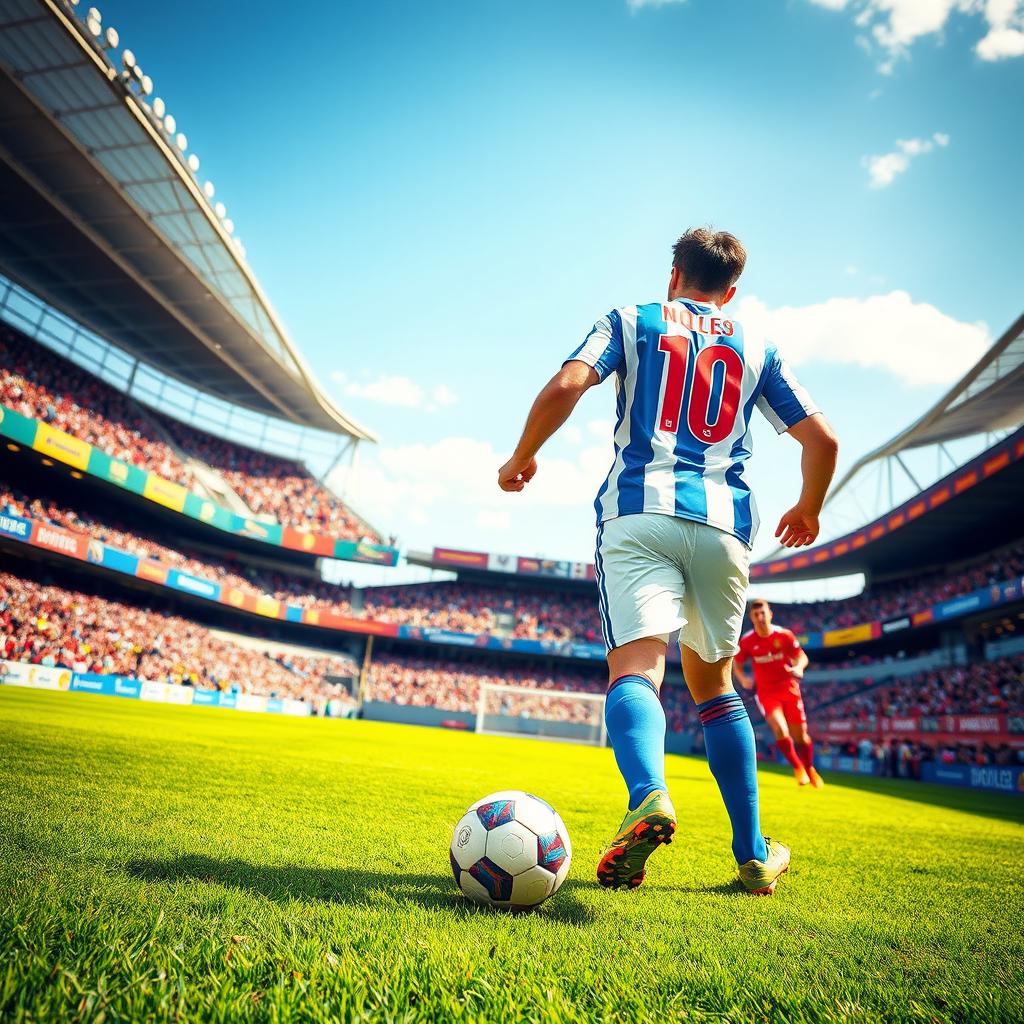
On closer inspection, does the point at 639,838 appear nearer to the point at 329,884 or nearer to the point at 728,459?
the point at 329,884

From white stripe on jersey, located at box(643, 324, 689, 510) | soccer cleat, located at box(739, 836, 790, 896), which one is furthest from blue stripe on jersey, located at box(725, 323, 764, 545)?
soccer cleat, located at box(739, 836, 790, 896)

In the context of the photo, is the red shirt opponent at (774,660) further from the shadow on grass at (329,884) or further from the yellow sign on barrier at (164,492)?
the yellow sign on barrier at (164,492)

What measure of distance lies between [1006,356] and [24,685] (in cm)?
3133

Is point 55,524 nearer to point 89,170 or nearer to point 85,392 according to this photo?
point 85,392

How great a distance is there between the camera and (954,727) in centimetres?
2075

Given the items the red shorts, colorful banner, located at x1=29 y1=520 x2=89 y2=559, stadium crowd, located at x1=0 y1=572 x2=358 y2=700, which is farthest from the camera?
colorful banner, located at x1=29 y1=520 x2=89 y2=559

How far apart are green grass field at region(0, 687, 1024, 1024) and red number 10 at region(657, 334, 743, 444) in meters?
1.73

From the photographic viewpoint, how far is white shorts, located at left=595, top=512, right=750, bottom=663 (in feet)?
7.97

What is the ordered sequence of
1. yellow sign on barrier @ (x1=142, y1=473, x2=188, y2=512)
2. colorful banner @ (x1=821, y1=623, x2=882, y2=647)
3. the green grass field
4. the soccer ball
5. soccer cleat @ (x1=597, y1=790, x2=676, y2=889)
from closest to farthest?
the green grass field < soccer cleat @ (x1=597, y1=790, x2=676, y2=889) < the soccer ball < yellow sign on barrier @ (x1=142, y1=473, x2=188, y2=512) < colorful banner @ (x1=821, y1=623, x2=882, y2=647)

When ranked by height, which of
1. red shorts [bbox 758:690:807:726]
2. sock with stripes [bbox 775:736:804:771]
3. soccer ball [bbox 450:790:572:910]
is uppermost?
red shorts [bbox 758:690:807:726]

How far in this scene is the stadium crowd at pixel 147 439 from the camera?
81.3 feet

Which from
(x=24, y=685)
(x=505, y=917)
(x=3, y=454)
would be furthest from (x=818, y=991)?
(x=3, y=454)

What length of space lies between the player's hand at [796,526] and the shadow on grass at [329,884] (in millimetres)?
1752

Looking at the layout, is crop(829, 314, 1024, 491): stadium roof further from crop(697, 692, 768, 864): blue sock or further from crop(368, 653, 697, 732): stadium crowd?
crop(697, 692, 768, 864): blue sock
